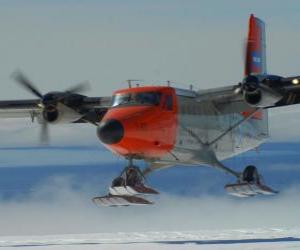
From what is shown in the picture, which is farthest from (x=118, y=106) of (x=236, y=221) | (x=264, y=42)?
(x=236, y=221)

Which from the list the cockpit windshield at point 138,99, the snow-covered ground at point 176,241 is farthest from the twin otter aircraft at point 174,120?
the snow-covered ground at point 176,241

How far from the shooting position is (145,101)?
1398 inches

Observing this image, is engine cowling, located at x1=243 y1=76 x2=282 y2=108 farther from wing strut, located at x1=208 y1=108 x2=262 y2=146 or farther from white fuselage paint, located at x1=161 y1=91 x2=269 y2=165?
wing strut, located at x1=208 y1=108 x2=262 y2=146

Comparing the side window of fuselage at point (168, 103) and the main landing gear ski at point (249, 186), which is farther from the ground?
the side window of fuselage at point (168, 103)

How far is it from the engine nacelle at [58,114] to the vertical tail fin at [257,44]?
25.9ft

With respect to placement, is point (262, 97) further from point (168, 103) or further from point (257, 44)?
point (257, 44)

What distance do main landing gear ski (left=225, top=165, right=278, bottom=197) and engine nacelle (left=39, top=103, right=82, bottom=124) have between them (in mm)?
7213

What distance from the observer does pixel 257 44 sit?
43844 millimetres

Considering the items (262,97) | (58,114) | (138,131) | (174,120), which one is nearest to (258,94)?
(262,97)

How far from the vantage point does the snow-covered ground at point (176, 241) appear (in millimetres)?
32281

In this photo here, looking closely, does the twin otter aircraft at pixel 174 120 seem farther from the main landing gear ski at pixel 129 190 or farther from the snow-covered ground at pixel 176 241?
the snow-covered ground at pixel 176 241

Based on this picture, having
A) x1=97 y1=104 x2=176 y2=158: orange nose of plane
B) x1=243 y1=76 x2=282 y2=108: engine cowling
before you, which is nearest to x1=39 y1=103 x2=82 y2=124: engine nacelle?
x1=97 y1=104 x2=176 y2=158: orange nose of plane

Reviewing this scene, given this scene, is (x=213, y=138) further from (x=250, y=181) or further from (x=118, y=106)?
(x=118, y=106)

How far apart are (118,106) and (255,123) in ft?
27.2
